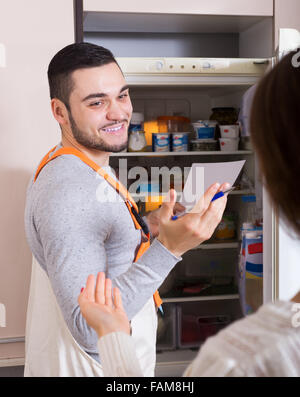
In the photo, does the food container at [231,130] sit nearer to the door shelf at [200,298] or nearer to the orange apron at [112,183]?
the door shelf at [200,298]

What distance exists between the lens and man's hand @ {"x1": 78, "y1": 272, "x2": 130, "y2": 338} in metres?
0.68

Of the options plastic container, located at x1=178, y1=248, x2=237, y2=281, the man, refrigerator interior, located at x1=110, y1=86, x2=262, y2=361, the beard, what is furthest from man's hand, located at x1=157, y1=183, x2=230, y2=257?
plastic container, located at x1=178, y1=248, x2=237, y2=281

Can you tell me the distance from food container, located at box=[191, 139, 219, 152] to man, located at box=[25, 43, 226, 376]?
0.94 metres

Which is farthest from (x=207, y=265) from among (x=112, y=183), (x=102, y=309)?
(x=102, y=309)

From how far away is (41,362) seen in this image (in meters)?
1.10

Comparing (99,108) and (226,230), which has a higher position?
(99,108)

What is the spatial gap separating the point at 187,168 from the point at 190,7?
68 centimetres

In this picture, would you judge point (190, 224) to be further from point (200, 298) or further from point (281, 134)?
point (200, 298)

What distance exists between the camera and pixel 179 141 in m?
2.07

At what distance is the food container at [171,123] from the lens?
2.15 m

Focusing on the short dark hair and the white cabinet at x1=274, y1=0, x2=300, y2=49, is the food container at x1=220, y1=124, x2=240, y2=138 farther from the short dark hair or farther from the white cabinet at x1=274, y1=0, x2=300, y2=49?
the short dark hair

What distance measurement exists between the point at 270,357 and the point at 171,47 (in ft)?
6.42
